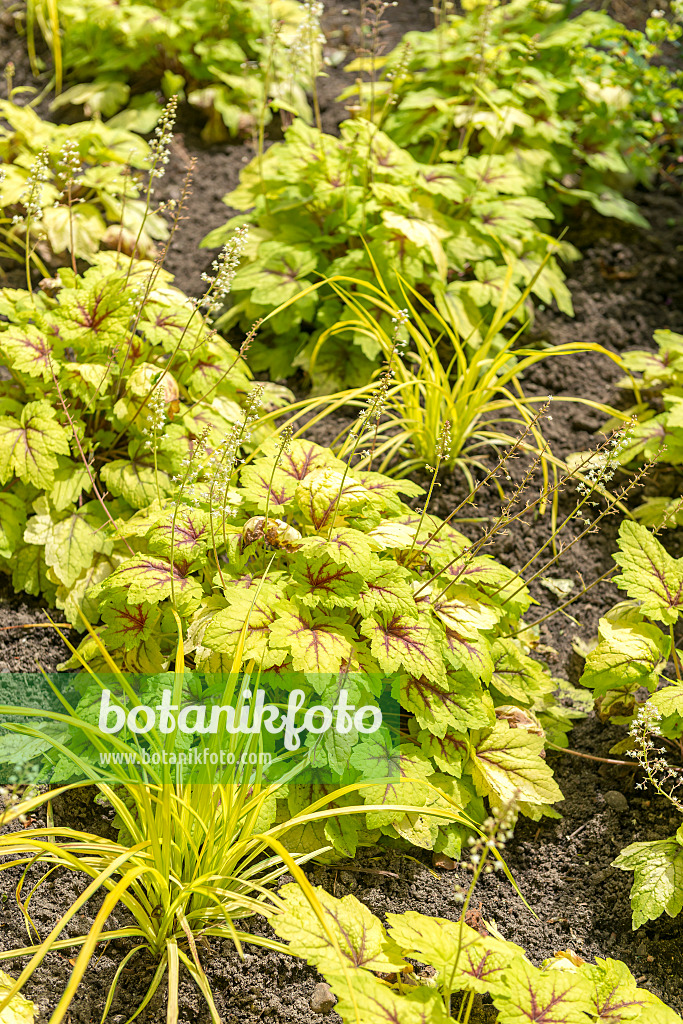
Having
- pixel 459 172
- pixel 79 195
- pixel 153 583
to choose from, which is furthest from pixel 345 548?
pixel 79 195

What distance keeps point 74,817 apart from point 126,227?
2346mm

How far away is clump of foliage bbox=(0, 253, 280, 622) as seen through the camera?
2406mm

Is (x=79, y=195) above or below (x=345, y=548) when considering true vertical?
above

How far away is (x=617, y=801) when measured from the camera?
2270mm

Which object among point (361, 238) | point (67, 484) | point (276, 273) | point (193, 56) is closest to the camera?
point (67, 484)

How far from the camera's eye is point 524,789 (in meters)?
2.14

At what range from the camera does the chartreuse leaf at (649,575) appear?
2.17 metres

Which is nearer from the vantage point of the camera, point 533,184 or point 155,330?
point 155,330

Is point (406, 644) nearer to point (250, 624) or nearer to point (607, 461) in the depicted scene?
point (250, 624)

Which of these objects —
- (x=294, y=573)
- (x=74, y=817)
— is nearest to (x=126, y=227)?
(x=294, y=573)

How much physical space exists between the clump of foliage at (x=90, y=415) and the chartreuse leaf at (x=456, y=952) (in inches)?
49.3

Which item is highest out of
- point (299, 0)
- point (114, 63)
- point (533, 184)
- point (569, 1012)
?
point (299, 0)

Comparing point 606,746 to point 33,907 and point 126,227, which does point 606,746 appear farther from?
point 126,227

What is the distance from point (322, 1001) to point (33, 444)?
5.34ft
